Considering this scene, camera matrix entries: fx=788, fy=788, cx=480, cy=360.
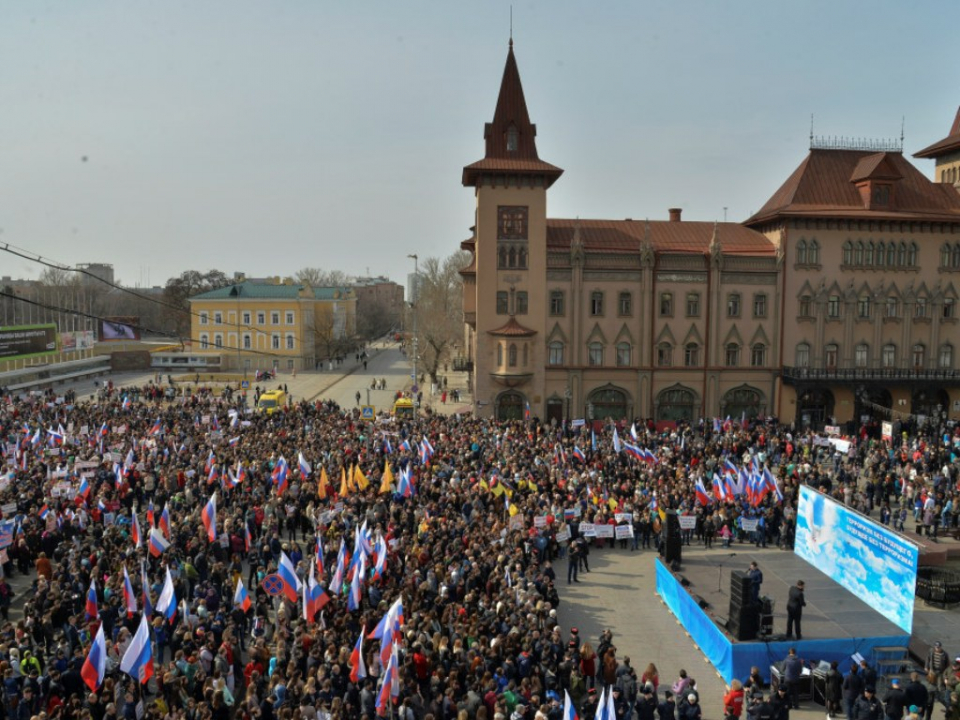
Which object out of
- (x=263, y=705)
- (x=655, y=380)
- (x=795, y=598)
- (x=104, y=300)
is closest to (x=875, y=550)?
(x=795, y=598)

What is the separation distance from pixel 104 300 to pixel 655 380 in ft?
462

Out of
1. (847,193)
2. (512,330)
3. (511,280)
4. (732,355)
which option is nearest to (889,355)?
(732,355)

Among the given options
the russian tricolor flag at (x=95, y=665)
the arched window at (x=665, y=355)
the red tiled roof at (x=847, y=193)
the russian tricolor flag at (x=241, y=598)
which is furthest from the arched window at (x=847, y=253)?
the russian tricolor flag at (x=95, y=665)

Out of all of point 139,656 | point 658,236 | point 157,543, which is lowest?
point 139,656

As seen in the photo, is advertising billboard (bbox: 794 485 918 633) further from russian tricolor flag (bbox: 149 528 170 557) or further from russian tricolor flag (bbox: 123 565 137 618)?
russian tricolor flag (bbox: 149 528 170 557)

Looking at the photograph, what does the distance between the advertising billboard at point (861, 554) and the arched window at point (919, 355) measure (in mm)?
32384

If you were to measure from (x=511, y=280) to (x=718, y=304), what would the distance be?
12.0 metres

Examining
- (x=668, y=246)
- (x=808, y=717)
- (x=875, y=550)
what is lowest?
(x=808, y=717)

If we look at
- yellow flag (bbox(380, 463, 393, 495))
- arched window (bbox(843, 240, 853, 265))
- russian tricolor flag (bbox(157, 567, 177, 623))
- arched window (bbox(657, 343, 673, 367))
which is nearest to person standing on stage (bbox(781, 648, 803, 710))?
russian tricolor flag (bbox(157, 567, 177, 623))

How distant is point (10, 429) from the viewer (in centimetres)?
3488

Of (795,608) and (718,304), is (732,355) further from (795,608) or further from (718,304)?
(795,608)

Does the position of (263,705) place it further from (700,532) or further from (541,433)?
(541,433)

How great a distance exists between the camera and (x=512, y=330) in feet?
142

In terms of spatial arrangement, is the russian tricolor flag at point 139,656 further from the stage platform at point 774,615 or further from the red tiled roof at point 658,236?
the red tiled roof at point 658,236
